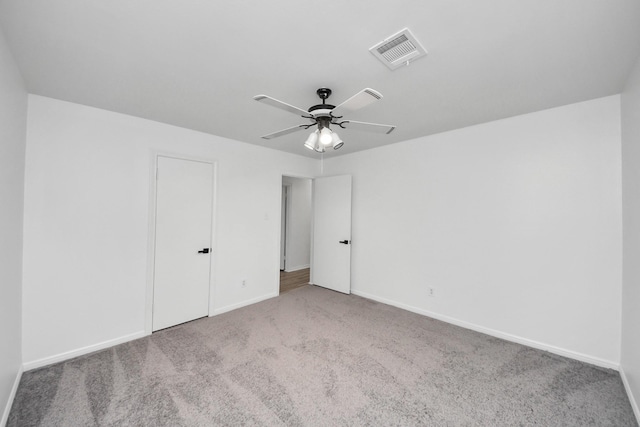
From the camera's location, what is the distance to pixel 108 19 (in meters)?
1.39

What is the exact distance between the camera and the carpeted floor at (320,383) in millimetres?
1710

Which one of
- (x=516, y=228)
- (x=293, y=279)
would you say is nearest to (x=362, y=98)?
(x=516, y=228)

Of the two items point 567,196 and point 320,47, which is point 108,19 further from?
point 567,196

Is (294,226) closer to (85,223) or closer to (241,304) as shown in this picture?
(241,304)

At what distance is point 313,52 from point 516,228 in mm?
2737

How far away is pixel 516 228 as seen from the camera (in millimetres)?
2725

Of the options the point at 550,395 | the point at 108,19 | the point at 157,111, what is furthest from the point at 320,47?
the point at 550,395

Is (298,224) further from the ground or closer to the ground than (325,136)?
closer to the ground

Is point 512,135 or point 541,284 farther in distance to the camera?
point 512,135

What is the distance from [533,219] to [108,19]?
3.83 metres

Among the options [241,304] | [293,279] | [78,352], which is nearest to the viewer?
[78,352]

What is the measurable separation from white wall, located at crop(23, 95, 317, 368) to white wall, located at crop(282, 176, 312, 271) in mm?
2948

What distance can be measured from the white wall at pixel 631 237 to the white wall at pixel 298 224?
5057 mm

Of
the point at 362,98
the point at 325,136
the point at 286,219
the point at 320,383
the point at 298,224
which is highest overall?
the point at 362,98
